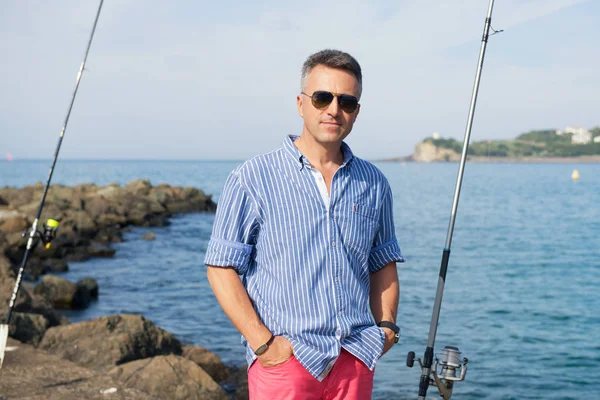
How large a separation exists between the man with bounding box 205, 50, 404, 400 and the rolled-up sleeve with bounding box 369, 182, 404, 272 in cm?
14

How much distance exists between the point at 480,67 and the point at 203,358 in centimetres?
540

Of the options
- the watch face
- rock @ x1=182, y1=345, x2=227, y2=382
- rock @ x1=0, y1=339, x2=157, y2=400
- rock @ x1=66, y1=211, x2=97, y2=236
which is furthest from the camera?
rock @ x1=66, y1=211, x2=97, y2=236

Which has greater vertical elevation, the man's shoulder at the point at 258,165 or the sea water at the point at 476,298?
the man's shoulder at the point at 258,165

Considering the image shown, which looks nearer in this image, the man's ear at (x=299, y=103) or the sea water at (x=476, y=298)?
the man's ear at (x=299, y=103)

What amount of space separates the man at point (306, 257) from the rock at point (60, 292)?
31.6 ft

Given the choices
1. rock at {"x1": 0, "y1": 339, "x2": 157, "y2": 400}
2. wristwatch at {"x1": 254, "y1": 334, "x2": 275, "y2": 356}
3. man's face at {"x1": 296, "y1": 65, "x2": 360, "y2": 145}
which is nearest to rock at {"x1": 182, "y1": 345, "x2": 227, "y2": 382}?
rock at {"x1": 0, "y1": 339, "x2": 157, "y2": 400}

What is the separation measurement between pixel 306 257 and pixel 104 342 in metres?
4.67

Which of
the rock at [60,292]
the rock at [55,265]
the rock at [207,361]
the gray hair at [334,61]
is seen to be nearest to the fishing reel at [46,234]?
the rock at [207,361]

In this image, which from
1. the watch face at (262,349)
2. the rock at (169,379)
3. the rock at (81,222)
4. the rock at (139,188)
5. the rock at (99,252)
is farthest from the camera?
the rock at (139,188)

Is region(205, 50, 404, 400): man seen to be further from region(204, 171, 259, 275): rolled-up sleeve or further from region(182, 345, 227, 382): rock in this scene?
region(182, 345, 227, 382): rock

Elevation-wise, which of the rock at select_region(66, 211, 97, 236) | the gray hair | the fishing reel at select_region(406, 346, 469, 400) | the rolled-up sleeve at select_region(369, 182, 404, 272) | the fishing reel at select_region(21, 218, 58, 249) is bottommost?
the rock at select_region(66, 211, 97, 236)

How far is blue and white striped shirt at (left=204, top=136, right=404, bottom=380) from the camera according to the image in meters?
2.17

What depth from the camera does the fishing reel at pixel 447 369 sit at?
274cm

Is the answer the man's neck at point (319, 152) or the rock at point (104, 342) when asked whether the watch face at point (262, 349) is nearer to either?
the man's neck at point (319, 152)
